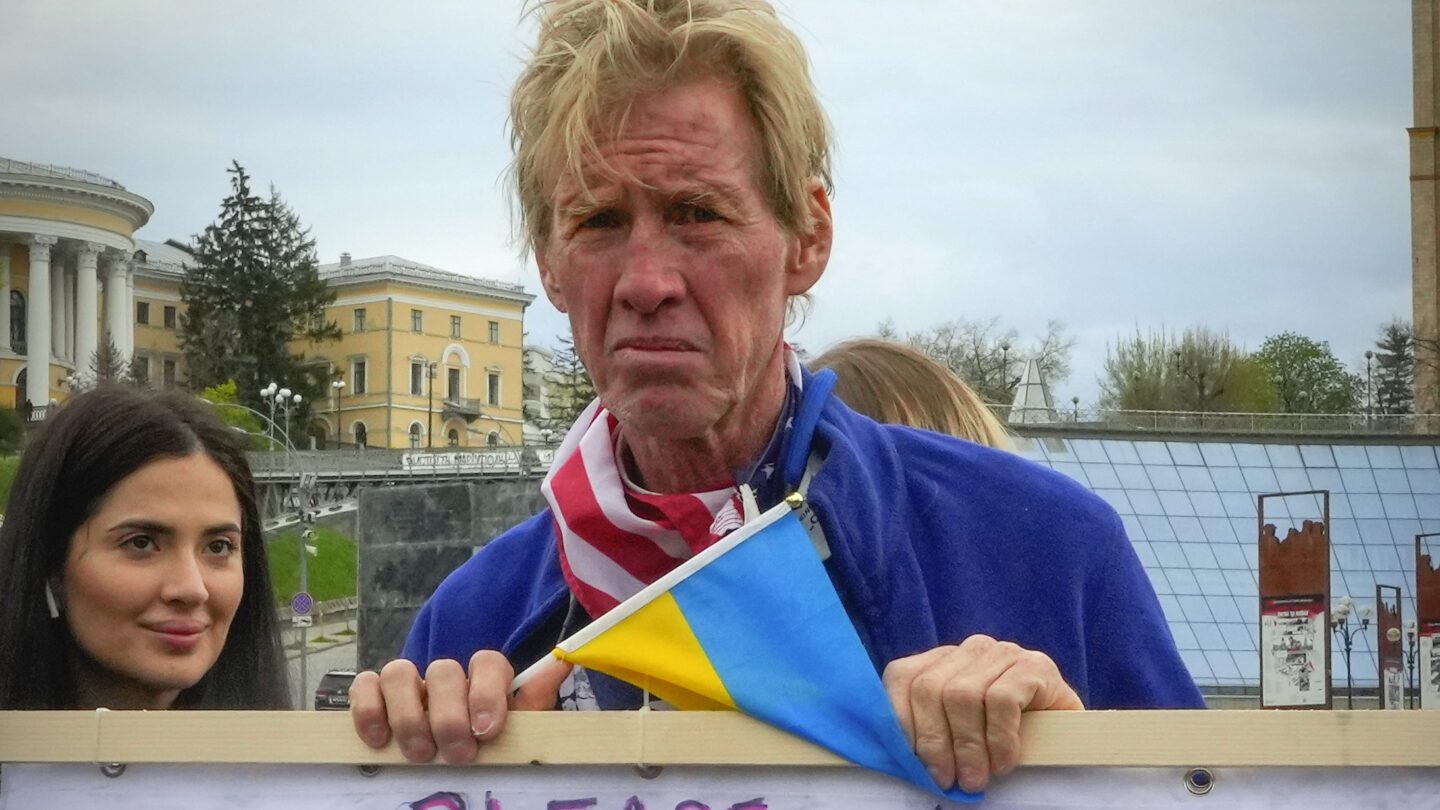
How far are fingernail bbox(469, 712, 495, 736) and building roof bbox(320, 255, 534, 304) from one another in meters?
96.2

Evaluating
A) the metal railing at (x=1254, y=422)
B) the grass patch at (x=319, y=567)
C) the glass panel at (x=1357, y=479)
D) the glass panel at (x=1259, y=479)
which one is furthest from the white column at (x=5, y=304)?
the glass panel at (x=1357, y=479)

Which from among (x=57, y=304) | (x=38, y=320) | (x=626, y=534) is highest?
(x=57, y=304)

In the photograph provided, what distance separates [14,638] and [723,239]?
1558mm

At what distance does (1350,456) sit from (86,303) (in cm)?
5725

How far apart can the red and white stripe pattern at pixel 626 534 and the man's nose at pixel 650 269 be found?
241 millimetres

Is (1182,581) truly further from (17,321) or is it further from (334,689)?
(17,321)

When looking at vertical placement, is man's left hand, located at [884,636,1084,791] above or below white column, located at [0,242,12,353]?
below

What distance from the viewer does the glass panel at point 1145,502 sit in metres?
52.3

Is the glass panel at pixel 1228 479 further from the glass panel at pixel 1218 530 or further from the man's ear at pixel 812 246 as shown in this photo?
the man's ear at pixel 812 246

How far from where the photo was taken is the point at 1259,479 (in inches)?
2173

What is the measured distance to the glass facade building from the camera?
50.7 metres

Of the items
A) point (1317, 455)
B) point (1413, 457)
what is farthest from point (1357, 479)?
point (1413, 457)

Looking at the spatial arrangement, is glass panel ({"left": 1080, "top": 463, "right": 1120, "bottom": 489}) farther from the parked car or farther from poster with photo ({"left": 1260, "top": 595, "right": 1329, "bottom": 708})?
poster with photo ({"left": 1260, "top": 595, "right": 1329, "bottom": 708})

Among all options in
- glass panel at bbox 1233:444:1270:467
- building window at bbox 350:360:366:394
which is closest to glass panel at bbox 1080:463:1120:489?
glass panel at bbox 1233:444:1270:467
